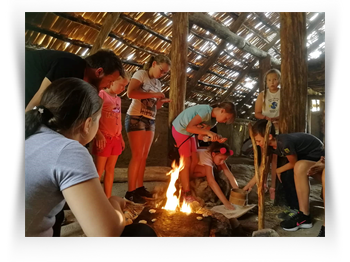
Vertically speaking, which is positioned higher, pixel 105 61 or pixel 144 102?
pixel 105 61

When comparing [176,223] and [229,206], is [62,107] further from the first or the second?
[229,206]

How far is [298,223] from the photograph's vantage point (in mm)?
1830

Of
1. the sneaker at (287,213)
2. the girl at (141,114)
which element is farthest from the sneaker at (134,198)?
the sneaker at (287,213)

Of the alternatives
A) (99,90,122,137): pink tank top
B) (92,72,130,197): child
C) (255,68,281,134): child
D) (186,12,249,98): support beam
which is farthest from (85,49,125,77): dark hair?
(186,12,249,98): support beam

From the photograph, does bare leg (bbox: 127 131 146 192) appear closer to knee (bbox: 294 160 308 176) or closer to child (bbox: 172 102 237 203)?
child (bbox: 172 102 237 203)

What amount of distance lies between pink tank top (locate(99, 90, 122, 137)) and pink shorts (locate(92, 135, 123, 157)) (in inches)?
1.9

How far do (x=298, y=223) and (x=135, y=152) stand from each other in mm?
1597

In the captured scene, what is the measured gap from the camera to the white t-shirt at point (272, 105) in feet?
8.28

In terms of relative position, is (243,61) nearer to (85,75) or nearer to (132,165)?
(132,165)

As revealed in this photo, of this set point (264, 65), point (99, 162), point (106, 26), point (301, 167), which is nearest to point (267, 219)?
point (301, 167)

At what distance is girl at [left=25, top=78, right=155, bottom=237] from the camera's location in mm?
752

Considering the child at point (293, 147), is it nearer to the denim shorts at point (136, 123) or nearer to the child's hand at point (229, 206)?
the child's hand at point (229, 206)
